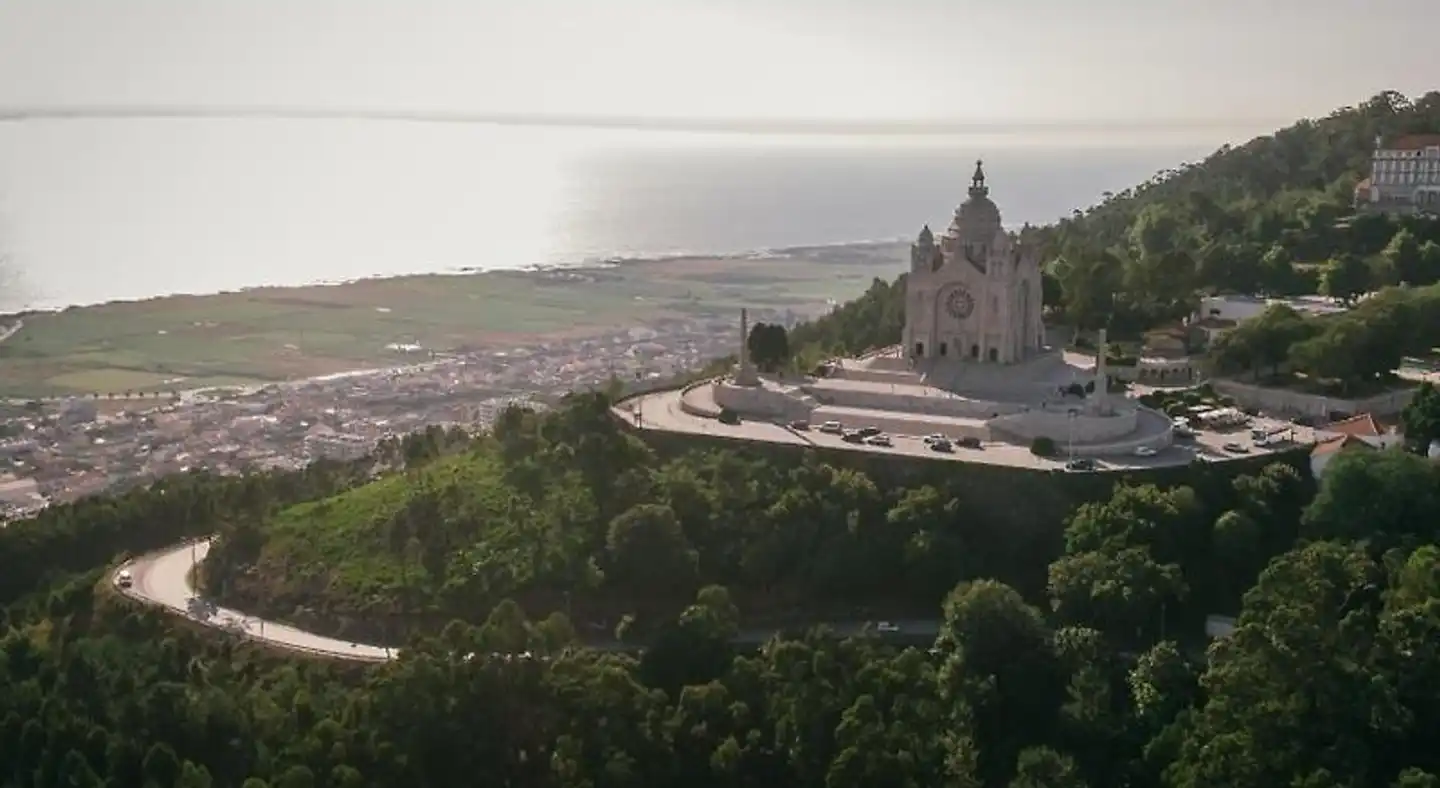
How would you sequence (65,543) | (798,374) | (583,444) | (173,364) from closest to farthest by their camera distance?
(583,444) → (65,543) → (798,374) → (173,364)

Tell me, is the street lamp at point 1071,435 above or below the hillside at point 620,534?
above

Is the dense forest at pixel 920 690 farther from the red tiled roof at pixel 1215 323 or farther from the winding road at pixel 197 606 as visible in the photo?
the red tiled roof at pixel 1215 323

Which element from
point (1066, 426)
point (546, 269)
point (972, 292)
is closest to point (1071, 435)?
point (1066, 426)

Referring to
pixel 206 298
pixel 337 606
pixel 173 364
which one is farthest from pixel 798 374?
pixel 206 298

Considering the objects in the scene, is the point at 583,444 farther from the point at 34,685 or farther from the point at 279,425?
the point at 279,425

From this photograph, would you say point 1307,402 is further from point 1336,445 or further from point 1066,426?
point 1066,426

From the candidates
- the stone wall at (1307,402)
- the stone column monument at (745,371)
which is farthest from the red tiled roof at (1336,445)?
the stone column monument at (745,371)

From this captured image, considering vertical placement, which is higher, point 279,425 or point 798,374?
point 798,374
